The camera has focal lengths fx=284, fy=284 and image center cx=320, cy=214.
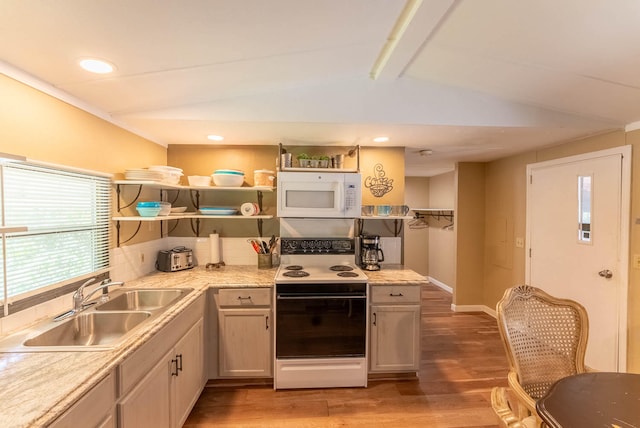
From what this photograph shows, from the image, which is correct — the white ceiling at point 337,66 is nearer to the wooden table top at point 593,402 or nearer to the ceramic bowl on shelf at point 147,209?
the ceramic bowl on shelf at point 147,209

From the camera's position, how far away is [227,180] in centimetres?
265

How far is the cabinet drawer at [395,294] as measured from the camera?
237 centimetres

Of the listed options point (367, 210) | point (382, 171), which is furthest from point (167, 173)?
point (382, 171)

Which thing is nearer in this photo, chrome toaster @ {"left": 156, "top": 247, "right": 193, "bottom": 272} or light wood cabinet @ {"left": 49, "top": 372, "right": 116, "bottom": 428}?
light wood cabinet @ {"left": 49, "top": 372, "right": 116, "bottom": 428}

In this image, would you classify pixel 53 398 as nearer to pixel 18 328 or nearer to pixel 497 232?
pixel 18 328

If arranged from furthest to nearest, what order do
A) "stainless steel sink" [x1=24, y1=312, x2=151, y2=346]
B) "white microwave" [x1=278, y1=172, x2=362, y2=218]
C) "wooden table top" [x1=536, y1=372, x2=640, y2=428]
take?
"white microwave" [x1=278, y1=172, x2=362, y2=218]
"stainless steel sink" [x1=24, y1=312, x2=151, y2=346]
"wooden table top" [x1=536, y1=372, x2=640, y2=428]

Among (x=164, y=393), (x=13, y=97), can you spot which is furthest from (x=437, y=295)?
(x=13, y=97)

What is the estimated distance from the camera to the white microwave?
2.50 metres

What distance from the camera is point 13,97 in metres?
1.43

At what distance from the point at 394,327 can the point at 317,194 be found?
51.9 inches

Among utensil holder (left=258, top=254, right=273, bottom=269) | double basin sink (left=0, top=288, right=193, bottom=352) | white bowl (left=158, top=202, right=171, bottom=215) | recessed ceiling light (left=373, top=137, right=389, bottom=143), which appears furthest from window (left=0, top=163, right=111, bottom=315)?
recessed ceiling light (left=373, top=137, right=389, bottom=143)

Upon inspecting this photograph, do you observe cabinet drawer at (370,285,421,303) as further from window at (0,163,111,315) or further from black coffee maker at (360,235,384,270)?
window at (0,163,111,315)

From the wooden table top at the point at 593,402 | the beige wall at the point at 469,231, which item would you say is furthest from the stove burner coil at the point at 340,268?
the beige wall at the point at 469,231

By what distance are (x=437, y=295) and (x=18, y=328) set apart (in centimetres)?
499
